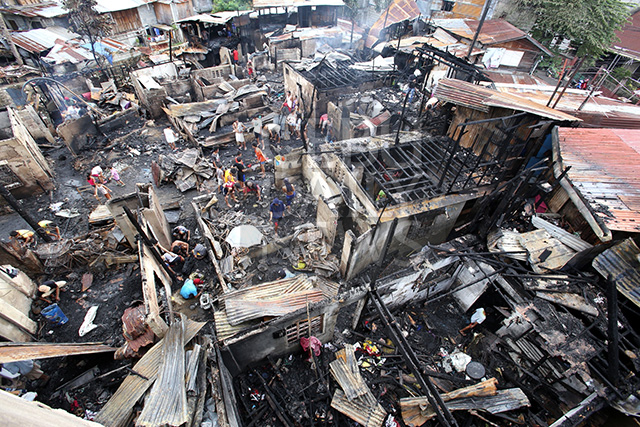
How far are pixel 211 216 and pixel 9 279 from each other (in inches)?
244

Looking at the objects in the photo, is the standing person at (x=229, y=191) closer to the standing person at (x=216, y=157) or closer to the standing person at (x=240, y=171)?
the standing person at (x=240, y=171)

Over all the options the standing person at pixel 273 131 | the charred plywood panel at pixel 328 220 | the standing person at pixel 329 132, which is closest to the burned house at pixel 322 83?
the standing person at pixel 329 132

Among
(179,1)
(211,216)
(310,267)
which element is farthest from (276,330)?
(179,1)

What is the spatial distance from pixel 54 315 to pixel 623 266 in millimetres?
16096

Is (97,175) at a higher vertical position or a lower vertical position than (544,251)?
lower

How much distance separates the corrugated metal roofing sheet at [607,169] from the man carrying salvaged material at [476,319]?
13.5ft

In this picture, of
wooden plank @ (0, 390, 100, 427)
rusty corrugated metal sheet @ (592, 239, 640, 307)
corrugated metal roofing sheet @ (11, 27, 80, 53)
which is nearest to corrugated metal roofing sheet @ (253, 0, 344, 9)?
corrugated metal roofing sheet @ (11, 27, 80, 53)

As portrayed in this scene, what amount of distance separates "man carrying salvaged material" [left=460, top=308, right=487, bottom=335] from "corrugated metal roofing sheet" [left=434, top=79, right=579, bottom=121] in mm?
6737

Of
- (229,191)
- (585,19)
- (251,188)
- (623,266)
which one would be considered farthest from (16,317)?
(585,19)

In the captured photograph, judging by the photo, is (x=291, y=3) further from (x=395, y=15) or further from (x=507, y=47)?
(x=507, y=47)

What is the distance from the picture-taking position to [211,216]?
12.1 m

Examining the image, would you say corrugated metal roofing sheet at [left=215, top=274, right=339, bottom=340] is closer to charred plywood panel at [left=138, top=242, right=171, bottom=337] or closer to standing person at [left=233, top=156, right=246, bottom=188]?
charred plywood panel at [left=138, top=242, right=171, bottom=337]

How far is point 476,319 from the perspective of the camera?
9.19 meters

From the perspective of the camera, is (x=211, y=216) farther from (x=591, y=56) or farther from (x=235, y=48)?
(x=591, y=56)
